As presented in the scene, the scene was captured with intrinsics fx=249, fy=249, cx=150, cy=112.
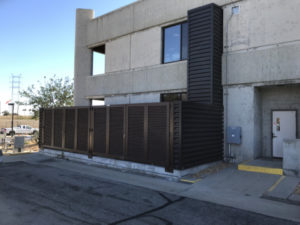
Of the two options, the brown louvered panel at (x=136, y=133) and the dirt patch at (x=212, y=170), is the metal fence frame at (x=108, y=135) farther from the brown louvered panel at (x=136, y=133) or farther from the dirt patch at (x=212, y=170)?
the dirt patch at (x=212, y=170)

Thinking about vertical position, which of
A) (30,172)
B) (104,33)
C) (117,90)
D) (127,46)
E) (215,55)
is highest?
(104,33)

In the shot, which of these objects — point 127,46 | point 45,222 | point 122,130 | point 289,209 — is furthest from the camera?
point 127,46

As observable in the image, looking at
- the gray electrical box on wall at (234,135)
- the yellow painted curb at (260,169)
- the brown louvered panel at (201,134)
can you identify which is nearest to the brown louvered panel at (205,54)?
the brown louvered panel at (201,134)

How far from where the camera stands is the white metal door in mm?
10148

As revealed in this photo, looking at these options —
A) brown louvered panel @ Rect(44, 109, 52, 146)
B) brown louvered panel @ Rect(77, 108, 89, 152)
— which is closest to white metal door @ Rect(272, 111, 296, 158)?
brown louvered panel @ Rect(77, 108, 89, 152)

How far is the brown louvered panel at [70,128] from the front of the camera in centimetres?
1294

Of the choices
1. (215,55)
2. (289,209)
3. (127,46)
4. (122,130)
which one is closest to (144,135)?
(122,130)

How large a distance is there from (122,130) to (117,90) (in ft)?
17.6

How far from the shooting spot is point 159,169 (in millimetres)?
9125

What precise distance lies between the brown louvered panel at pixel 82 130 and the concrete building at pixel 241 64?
3239 mm

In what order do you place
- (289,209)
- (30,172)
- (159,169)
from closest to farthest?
(289,209), (159,169), (30,172)

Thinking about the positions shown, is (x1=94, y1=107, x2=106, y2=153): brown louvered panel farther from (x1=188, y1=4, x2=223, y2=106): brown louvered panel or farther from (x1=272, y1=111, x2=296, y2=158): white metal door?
(x1=272, y1=111, x2=296, y2=158): white metal door

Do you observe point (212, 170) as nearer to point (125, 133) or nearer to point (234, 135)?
point (234, 135)

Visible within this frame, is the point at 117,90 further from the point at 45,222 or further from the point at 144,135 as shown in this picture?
the point at 45,222
